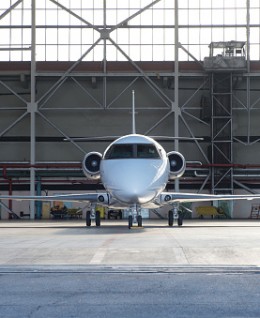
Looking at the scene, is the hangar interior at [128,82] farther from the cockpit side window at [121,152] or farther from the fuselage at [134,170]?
the cockpit side window at [121,152]

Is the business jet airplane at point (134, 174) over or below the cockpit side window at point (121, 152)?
below

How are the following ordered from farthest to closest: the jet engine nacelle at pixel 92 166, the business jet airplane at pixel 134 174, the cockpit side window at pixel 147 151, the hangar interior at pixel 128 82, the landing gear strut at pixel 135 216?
the hangar interior at pixel 128 82 < the jet engine nacelle at pixel 92 166 < the cockpit side window at pixel 147 151 < the landing gear strut at pixel 135 216 < the business jet airplane at pixel 134 174

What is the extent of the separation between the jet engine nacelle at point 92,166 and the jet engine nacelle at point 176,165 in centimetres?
311

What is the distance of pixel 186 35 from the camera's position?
44.0 m

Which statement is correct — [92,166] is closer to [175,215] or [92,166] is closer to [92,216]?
[92,216]

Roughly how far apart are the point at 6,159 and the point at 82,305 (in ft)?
131

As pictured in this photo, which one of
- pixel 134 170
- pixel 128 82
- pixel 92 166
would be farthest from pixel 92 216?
pixel 128 82

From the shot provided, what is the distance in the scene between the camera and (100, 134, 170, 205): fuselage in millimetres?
23938

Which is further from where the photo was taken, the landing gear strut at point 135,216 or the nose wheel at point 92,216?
the nose wheel at point 92,216

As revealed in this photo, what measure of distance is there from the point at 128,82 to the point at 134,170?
21677 mm

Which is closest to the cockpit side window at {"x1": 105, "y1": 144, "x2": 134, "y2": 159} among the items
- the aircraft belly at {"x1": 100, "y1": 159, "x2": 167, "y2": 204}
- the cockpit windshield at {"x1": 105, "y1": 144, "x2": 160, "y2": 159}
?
the cockpit windshield at {"x1": 105, "y1": 144, "x2": 160, "y2": 159}

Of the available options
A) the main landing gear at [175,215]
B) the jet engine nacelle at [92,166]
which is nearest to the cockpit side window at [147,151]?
the jet engine nacelle at [92,166]

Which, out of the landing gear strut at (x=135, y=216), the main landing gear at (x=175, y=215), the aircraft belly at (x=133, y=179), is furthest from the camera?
the main landing gear at (x=175, y=215)

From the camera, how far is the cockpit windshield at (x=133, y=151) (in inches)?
981
